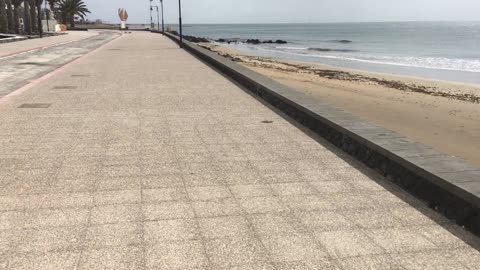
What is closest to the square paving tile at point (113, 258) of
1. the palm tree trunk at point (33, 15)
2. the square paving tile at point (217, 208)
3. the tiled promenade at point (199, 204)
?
the tiled promenade at point (199, 204)

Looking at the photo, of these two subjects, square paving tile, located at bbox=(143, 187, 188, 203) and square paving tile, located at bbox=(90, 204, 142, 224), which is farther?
square paving tile, located at bbox=(143, 187, 188, 203)

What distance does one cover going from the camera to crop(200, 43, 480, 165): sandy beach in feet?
33.2

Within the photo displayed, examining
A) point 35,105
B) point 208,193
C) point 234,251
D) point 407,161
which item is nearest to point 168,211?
point 208,193

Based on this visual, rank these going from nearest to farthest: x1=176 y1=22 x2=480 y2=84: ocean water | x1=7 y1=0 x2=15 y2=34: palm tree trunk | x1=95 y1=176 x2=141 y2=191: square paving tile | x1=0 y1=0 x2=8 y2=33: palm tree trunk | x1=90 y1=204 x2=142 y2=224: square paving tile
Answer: x1=90 y1=204 x2=142 y2=224: square paving tile, x1=95 y1=176 x2=141 y2=191: square paving tile, x1=176 y1=22 x2=480 y2=84: ocean water, x1=0 y1=0 x2=8 y2=33: palm tree trunk, x1=7 y1=0 x2=15 y2=34: palm tree trunk

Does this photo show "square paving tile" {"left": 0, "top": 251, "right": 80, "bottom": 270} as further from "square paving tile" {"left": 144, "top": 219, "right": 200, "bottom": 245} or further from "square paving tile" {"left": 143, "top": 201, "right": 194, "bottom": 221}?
"square paving tile" {"left": 143, "top": 201, "right": 194, "bottom": 221}

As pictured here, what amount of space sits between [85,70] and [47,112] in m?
8.31

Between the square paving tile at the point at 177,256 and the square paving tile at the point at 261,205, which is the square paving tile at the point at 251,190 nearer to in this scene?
the square paving tile at the point at 261,205

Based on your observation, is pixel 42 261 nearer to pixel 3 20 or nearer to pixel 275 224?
pixel 275 224

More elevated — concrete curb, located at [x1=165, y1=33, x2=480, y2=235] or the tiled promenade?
concrete curb, located at [x1=165, y1=33, x2=480, y2=235]

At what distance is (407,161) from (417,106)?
436 inches

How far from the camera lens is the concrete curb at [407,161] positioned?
389 cm

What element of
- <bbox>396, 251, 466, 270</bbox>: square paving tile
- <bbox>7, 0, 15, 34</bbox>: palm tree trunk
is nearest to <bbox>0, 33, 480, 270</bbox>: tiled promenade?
<bbox>396, 251, 466, 270</bbox>: square paving tile

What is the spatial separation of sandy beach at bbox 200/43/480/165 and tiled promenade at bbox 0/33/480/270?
141 inches

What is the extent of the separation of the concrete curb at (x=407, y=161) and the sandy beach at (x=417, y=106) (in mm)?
2217
